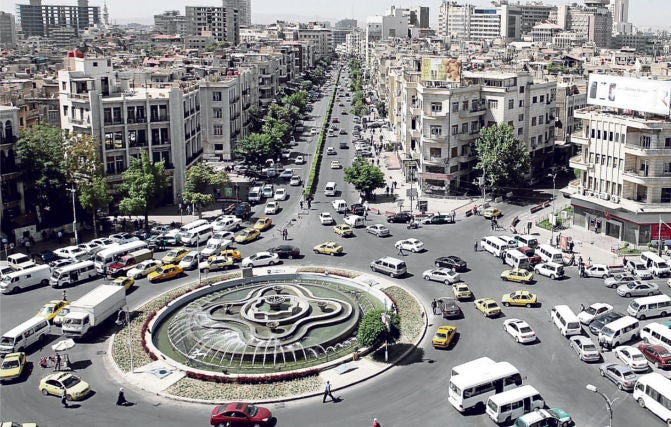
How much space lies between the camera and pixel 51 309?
46.3 metres

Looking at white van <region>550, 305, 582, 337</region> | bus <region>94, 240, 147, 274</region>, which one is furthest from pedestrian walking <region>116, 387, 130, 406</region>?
white van <region>550, 305, 582, 337</region>

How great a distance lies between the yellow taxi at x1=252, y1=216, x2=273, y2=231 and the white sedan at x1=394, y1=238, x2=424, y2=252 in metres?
13.1

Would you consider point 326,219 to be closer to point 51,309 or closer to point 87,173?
point 87,173

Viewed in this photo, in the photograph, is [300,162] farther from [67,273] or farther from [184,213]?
[67,273]

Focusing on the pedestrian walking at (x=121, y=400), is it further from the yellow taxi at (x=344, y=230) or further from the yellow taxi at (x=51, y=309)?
the yellow taxi at (x=344, y=230)

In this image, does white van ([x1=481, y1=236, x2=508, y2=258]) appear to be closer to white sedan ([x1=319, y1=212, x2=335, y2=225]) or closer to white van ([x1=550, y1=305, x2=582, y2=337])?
white van ([x1=550, y1=305, x2=582, y2=337])

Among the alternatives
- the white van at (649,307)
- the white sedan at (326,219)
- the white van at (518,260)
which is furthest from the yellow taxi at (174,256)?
the white van at (649,307)

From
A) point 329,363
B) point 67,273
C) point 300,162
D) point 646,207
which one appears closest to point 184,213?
point 67,273

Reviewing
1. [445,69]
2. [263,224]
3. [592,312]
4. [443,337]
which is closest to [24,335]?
[443,337]

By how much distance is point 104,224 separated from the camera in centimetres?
6731

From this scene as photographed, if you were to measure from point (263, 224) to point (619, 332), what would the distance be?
3524cm

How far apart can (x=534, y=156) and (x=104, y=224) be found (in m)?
51.9

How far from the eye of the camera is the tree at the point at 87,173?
63.1 meters

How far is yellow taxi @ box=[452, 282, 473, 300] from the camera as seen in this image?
160 ft
